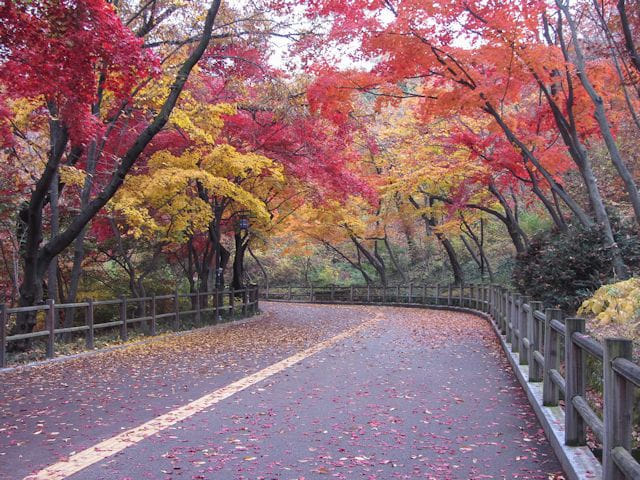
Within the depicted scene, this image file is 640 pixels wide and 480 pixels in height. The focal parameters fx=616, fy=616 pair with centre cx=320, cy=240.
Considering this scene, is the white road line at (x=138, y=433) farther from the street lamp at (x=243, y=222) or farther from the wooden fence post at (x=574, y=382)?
the street lamp at (x=243, y=222)

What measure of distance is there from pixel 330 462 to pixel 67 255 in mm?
14877

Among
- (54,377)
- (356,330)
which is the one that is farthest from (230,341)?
(54,377)

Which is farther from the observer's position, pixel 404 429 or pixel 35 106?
pixel 35 106

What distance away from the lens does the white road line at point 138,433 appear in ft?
15.4

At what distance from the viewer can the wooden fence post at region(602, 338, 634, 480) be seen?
337 centimetres

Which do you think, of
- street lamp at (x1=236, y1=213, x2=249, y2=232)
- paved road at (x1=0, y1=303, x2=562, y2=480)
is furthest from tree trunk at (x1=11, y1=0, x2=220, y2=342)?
street lamp at (x1=236, y1=213, x2=249, y2=232)

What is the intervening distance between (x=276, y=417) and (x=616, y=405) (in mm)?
3794

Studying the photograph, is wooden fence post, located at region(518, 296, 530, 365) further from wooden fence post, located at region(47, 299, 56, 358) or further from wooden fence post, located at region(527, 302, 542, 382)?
wooden fence post, located at region(47, 299, 56, 358)

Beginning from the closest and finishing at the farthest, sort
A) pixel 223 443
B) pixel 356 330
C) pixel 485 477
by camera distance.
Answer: pixel 485 477
pixel 223 443
pixel 356 330

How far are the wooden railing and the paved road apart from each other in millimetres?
791

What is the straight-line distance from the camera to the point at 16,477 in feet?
14.9

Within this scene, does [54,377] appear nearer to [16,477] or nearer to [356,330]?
[16,477]

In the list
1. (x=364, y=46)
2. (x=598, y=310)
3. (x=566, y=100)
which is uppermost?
(x=364, y=46)

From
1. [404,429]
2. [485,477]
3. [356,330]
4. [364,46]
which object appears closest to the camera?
[485,477]
